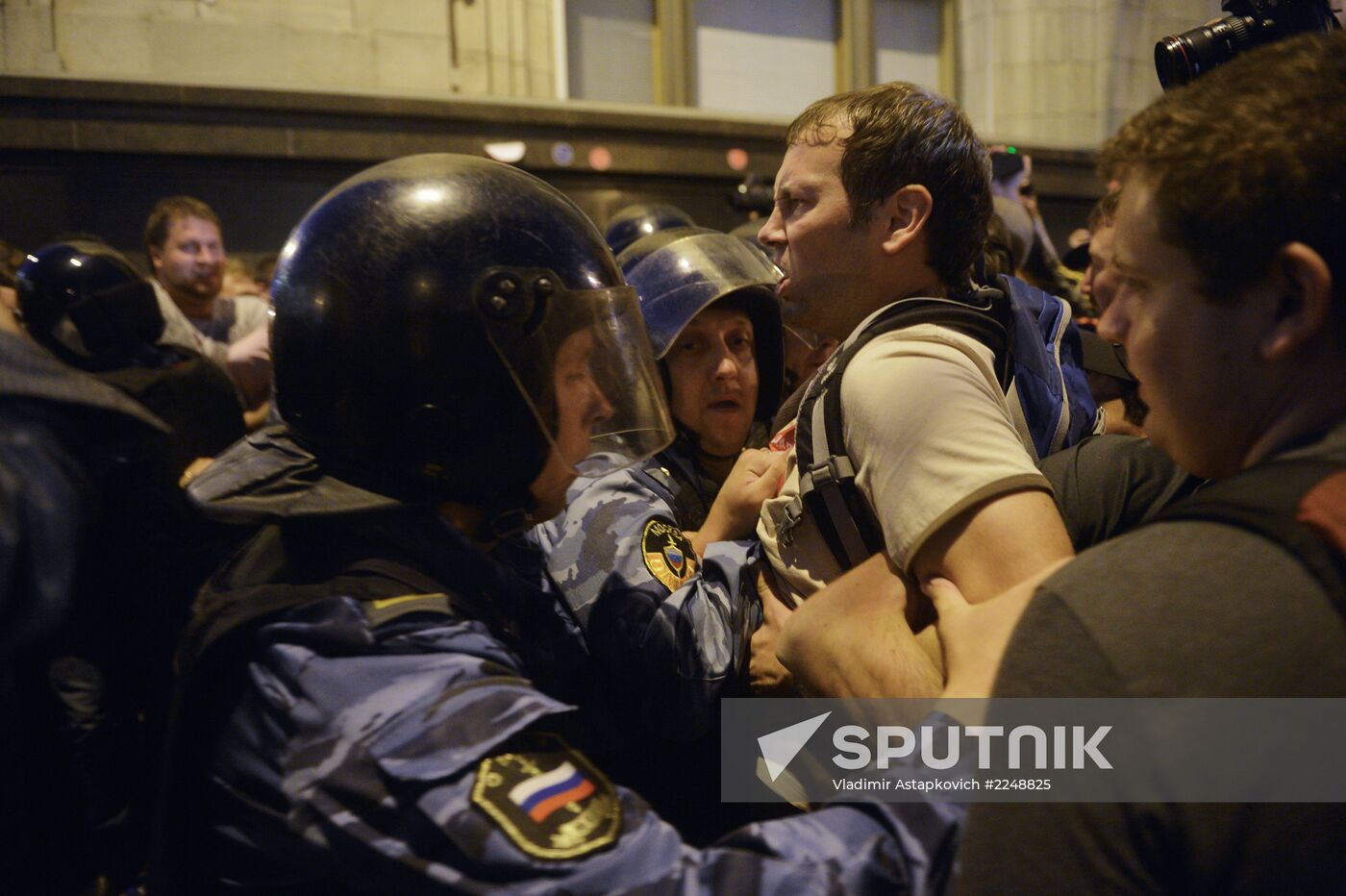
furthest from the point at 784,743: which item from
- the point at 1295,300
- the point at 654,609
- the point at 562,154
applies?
the point at 562,154

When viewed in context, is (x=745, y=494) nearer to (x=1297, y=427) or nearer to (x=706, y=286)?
(x=706, y=286)

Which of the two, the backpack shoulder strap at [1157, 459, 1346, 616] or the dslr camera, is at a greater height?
the dslr camera

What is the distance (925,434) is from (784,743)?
696 millimetres

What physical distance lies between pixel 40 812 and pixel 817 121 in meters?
1.59

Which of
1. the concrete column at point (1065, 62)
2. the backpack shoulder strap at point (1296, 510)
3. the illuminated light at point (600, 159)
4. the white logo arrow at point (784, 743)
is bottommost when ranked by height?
the white logo arrow at point (784, 743)

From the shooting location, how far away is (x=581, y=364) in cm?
169

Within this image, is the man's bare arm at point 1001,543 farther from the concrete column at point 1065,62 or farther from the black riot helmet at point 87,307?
the concrete column at point 1065,62

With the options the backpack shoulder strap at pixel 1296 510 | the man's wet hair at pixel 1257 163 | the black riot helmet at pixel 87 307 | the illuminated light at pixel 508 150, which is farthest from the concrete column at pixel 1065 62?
the backpack shoulder strap at pixel 1296 510

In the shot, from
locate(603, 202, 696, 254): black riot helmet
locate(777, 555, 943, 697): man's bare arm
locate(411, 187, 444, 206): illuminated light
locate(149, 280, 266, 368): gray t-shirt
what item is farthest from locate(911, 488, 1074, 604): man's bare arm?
locate(149, 280, 266, 368): gray t-shirt

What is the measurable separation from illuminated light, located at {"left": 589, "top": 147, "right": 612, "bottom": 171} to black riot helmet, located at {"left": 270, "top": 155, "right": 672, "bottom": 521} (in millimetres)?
6852

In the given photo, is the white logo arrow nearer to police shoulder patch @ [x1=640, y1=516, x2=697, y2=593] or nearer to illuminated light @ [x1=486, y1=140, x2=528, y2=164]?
police shoulder patch @ [x1=640, y1=516, x2=697, y2=593]

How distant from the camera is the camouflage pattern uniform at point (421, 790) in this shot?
1.16 m

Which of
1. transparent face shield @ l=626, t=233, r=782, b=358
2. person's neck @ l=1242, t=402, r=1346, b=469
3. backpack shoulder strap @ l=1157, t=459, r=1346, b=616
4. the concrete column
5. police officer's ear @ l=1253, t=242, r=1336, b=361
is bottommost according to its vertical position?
backpack shoulder strap @ l=1157, t=459, r=1346, b=616

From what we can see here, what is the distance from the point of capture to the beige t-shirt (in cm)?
149
